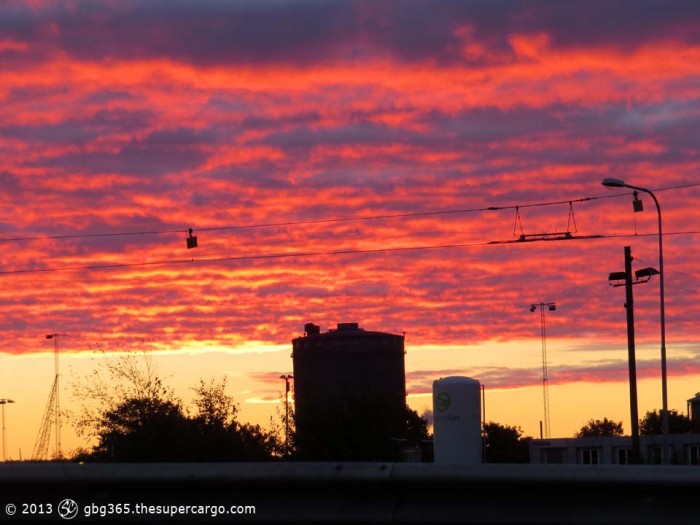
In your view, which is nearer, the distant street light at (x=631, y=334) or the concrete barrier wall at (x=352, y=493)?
the concrete barrier wall at (x=352, y=493)

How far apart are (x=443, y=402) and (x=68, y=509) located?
34730 millimetres

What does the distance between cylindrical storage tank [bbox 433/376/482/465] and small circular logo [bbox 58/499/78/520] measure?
32.3 m

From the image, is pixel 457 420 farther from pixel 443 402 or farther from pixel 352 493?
pixel 352 493

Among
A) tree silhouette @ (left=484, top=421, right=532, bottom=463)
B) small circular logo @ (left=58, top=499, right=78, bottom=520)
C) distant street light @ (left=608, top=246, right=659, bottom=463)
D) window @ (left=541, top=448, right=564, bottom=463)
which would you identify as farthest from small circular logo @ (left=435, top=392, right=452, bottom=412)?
tree silhouette @ (left=484, top=421, right=532, bottom=463)

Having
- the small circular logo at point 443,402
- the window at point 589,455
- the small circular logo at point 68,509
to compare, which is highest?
the small circular logo at point 443,402

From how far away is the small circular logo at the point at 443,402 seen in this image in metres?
42.6

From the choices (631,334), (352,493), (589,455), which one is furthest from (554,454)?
(352,493)

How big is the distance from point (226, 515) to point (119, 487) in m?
0.91

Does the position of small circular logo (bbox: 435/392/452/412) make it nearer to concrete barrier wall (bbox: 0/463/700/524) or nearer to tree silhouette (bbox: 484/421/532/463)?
concrete barrier wall (bbox: 0/463/700/524)

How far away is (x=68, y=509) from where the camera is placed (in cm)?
871

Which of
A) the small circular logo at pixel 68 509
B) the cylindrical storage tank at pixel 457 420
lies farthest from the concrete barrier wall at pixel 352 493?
the cylindrical storage tank at pixel 457 420

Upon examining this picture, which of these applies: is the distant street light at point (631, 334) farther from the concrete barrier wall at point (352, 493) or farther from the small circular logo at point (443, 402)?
the concrete barrier wall at point (352, 493)

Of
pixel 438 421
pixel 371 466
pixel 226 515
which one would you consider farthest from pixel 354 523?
pixel 438 421

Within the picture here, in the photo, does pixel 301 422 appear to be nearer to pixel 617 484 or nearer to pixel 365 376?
pixel 617 484
